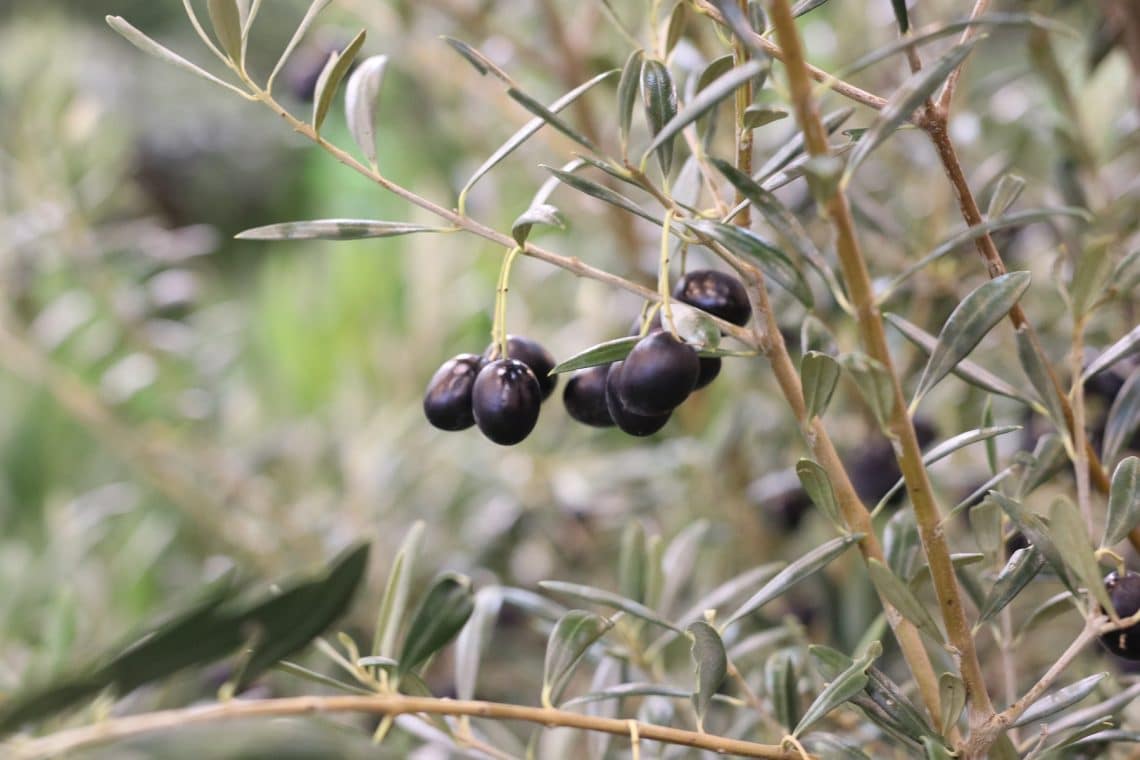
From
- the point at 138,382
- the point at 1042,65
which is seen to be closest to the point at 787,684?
the point at 1042,65

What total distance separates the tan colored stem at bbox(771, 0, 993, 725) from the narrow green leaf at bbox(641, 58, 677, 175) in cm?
8

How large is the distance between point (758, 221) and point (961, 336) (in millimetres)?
193

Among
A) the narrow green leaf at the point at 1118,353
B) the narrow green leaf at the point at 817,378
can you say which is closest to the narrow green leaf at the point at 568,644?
the narrow green leaf at the point at 817,378

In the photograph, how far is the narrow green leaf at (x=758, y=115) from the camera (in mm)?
366

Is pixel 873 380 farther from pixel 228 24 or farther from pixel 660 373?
pixel 228 24

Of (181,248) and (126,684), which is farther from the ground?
(126,684)

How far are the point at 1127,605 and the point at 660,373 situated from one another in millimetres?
211

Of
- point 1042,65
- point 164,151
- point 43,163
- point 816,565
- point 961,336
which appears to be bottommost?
point 164,151

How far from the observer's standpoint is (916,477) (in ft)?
1.18

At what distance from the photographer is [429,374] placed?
4.36 feet

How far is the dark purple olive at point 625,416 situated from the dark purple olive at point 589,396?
0.14 ft

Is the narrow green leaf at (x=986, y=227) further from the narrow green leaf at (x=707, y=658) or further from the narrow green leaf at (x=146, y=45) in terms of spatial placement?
the narrow green leaf at (x=146, y=45)

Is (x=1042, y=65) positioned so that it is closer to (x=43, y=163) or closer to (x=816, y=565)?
(x=816, y=565)

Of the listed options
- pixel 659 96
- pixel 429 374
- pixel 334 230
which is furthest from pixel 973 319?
pixel 429 374
